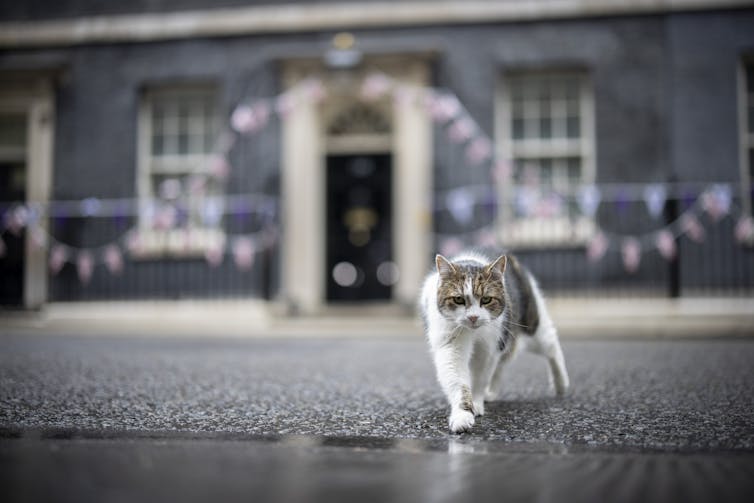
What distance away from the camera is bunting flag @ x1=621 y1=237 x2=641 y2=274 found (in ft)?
27.9

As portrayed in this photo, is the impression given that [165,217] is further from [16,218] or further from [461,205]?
[461,205]

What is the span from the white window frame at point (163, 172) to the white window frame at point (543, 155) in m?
3.76

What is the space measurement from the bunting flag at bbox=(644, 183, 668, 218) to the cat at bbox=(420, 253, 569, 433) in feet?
17.0

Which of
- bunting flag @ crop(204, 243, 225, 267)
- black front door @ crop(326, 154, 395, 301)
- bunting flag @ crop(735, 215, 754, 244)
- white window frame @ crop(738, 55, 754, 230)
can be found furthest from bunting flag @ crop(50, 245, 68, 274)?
white window frame @ crop(738, 55, 754, 230)

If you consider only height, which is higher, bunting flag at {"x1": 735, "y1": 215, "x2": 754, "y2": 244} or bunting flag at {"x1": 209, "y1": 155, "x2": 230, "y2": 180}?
bunting flag at {"x1": 209, "y1": 155, "x2": 230, "y2": 180}

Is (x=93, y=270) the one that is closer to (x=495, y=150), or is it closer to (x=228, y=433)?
(x=495, y=150)

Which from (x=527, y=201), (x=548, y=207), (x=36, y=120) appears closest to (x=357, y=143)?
(x=527, y=201)

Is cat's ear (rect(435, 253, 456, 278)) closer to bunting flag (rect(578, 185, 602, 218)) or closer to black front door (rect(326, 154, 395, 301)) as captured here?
bunting flag (rect(578, 185, 602, 218))

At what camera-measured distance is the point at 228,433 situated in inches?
87.4

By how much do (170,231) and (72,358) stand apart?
4972 millimetres

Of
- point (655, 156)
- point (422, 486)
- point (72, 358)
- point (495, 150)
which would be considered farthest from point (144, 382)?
point (655, 156)

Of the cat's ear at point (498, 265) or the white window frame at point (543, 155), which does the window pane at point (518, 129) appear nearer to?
the white window frame at point (543, 155)

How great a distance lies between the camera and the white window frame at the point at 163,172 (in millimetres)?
9438

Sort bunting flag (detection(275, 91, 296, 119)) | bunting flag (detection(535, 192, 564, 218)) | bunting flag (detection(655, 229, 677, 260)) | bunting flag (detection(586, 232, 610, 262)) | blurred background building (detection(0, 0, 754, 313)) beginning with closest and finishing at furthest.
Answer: bunting flag (detection(655, 229, 677, 260)), bunting flag (detection(535, 192, 564, 218)), bunting flag (detection(586, 232, 610, 262)), blurred background building (detection(0, 0, 754, 313)), bunting flag (detection(275, 91, 296, 119))
